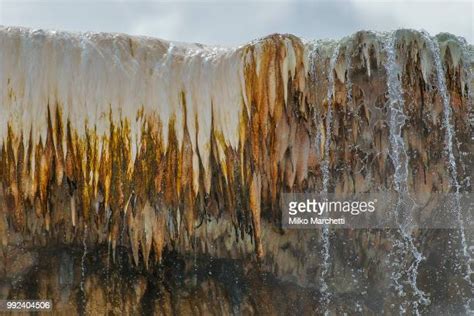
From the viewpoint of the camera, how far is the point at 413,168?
332 inches

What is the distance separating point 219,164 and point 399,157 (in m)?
1.53

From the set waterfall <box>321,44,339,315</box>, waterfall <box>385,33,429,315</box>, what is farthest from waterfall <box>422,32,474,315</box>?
waterfall <box>321,44,339,315</box>

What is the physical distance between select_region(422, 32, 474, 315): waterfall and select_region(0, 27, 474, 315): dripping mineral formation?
0.07 ft

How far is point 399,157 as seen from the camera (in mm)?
8375

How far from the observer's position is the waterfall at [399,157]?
8273mm

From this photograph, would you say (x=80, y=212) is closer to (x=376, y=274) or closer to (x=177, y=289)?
(x=177, y=289)

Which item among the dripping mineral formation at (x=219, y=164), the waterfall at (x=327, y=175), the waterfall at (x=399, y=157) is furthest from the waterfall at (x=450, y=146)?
the waterfall at (x=327, y=175)

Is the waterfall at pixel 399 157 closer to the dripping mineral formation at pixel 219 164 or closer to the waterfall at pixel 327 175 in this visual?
the dripping mineral formation at pixel 219 164

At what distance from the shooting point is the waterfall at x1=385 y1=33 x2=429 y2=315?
8.27 m

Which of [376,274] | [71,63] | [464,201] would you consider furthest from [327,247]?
[71,63]
